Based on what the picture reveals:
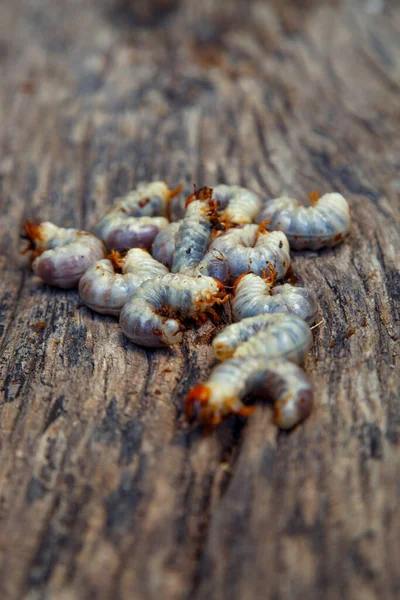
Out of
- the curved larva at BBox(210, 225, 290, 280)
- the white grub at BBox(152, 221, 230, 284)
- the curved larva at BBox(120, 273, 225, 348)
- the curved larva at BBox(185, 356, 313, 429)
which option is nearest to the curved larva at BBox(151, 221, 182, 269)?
the white grub at BBox(152, 221, 230, 284)

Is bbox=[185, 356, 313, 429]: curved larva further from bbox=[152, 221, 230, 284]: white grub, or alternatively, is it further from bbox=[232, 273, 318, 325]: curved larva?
bbox=[152, 221, 230, 284]: white grub

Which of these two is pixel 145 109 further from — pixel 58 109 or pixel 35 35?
pixel 35 35

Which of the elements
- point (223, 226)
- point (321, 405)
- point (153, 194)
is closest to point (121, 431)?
point (321, 405)

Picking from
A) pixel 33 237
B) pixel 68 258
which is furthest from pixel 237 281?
pixel 33 237

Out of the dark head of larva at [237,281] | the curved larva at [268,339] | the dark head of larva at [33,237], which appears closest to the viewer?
the curved larva at [268,339]

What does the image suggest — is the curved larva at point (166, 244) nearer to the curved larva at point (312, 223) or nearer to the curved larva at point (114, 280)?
the curved larva at point (114, 280)

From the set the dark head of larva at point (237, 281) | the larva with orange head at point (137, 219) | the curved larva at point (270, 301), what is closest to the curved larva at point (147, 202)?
the larva with orange head at point (137, 219)
